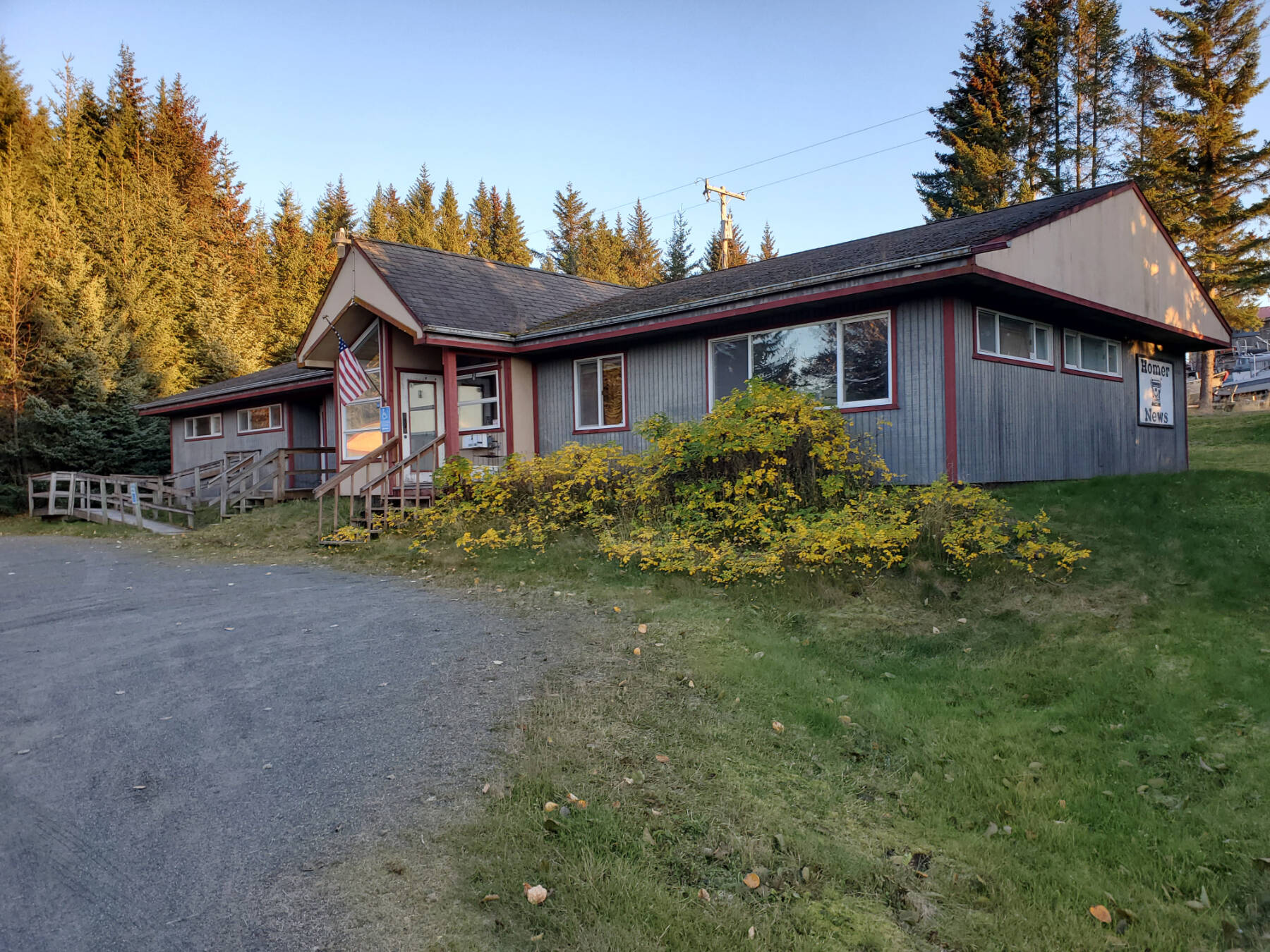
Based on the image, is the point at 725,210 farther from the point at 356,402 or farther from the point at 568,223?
the point at 568,223

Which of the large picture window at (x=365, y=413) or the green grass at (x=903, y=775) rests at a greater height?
the large picture window at (x=365, y=413)

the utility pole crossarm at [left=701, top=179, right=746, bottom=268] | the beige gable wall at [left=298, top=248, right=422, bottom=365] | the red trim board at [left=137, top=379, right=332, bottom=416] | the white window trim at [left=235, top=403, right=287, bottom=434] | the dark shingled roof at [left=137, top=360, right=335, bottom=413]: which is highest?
the utility pole crossarm at [left=701, top=179, right=746, bottom=268]

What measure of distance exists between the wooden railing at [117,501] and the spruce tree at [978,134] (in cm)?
2913

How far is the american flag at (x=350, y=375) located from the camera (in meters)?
16.3

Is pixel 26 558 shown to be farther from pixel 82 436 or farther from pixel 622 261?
pixel 622 261

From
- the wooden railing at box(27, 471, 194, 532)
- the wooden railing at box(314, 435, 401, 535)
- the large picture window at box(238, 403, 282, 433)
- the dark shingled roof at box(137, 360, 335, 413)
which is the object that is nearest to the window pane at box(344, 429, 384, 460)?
the wooden railing at box(314, 435, 401, 535)

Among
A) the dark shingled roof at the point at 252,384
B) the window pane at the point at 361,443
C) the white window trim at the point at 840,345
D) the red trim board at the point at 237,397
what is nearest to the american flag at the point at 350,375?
the window pane at the point at 361,443

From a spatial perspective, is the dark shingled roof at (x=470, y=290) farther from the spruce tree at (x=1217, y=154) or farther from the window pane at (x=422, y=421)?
the spruce tree at (x=1217, y=154)

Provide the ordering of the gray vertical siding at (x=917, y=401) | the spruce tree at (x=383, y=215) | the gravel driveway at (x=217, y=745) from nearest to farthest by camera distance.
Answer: the gravel driveway at (x=217, y=745), the gray vertical siding at (x=917, y=401), the spruce tree at (x=383, y=215)

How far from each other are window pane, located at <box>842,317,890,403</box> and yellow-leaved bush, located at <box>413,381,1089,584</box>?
23.5 inches

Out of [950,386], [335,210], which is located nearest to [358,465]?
[950,386]

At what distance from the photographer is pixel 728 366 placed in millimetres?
12961

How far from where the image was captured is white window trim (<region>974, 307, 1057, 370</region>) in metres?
10.9

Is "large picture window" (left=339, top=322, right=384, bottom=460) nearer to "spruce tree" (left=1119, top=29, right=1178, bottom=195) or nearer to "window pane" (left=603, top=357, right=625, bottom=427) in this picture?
"window pane" (left=603, top=357, right=625, bottom=427)
